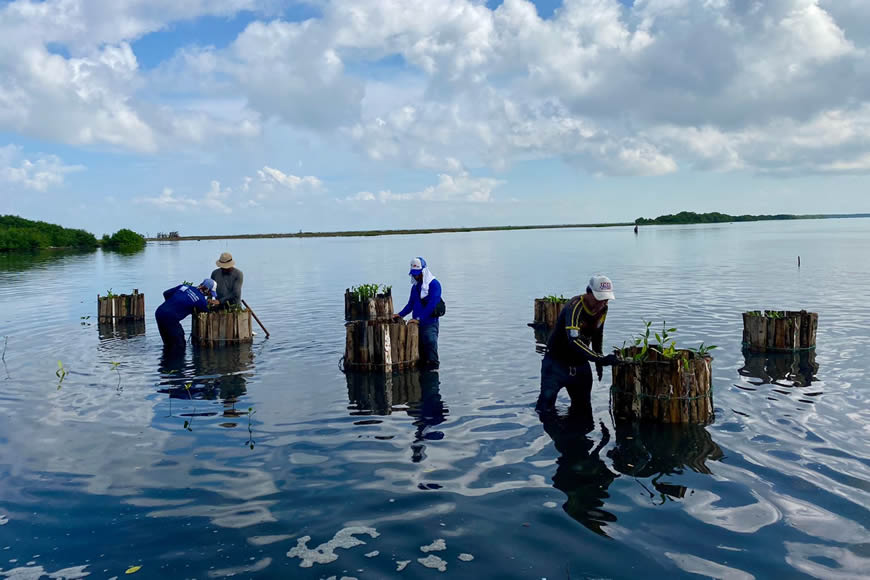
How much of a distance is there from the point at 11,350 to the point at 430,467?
14595mm

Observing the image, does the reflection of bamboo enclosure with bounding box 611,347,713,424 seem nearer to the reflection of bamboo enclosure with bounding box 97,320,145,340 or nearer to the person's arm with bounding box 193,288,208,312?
the person's arm with bounding box 193,288,208,312

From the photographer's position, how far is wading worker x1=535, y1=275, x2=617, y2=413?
903 cm

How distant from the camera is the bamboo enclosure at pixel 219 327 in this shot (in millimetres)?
16766

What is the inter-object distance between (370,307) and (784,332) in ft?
40.1

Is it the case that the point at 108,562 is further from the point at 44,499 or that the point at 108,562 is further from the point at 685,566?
the point at 685,566

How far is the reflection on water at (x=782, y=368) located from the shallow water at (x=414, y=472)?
0.27 feet

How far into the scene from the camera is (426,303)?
1349 cm

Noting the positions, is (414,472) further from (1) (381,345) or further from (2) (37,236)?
(2) (37,236)

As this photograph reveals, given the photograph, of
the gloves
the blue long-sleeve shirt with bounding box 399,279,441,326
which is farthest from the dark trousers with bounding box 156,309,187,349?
the gloves

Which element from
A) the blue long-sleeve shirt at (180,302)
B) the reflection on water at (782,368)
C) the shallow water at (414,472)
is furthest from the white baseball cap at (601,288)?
the blue long-sleeve shirt at (180,302)

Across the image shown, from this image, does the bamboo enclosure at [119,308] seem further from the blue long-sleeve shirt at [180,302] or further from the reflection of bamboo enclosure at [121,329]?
the blue long-sleeve shirt at [180,302]

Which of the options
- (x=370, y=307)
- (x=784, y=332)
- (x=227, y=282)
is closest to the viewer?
(x=784, y=332)

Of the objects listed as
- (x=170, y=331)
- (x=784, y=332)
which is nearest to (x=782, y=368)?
(x=784, y=332)

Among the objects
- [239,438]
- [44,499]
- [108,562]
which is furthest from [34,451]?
[108,562]
